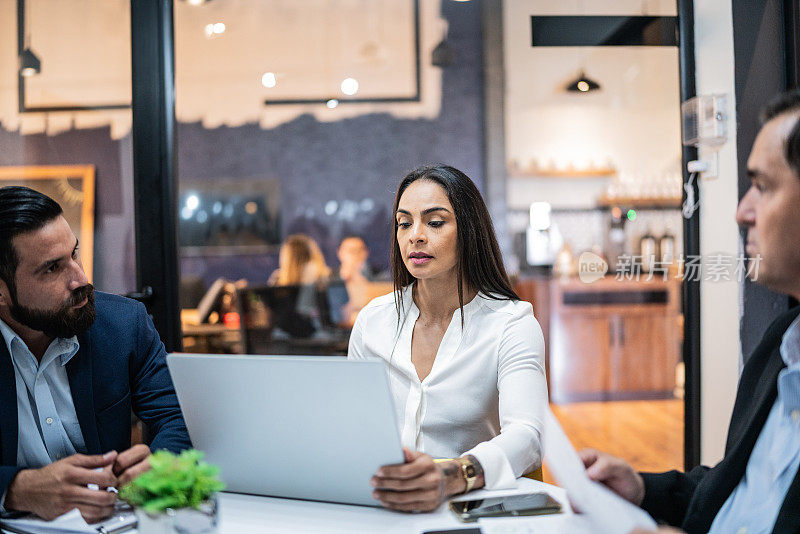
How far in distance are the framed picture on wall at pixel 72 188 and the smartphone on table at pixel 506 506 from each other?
219 cm

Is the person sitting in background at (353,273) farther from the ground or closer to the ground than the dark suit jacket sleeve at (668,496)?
farther from the ground

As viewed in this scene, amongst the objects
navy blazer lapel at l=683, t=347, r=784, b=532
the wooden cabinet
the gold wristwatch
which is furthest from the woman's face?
the wooden cabinet

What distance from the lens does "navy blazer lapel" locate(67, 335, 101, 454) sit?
60.9 inches

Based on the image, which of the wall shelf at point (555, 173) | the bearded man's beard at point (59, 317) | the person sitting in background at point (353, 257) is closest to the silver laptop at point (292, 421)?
the bearded man's beard at point (59, 317)

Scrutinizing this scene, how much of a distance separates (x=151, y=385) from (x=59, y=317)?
292 mm

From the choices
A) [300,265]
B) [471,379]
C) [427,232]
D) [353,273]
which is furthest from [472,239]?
[353,273]

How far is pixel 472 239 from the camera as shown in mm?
1897

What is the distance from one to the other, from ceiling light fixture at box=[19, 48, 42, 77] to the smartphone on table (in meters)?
2.62

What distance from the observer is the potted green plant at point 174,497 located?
965 mm

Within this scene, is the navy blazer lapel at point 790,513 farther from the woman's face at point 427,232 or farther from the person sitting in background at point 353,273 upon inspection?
the person sitting in background at point 353,273

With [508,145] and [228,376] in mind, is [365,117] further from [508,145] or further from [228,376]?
[228,376]

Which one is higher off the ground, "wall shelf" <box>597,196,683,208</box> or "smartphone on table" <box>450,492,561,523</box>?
"wall shelf" <box>597,196,683,208</box>

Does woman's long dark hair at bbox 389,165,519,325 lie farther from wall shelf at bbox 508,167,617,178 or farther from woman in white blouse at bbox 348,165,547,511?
wall shelf at bbox 508,167,617,178

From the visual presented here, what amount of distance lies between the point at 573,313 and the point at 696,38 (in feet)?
7.46
